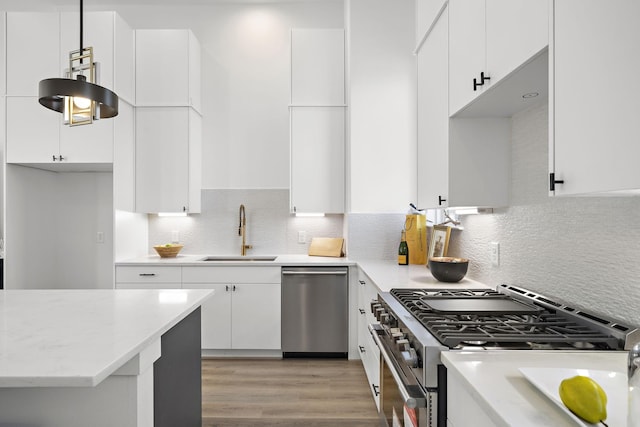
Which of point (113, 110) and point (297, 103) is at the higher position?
point (297, 103)

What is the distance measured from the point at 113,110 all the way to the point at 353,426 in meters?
2.21

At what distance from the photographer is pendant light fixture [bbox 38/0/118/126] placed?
1648 mm

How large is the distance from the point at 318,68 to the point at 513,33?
105 inches

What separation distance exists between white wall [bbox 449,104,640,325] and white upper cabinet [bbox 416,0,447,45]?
2.31ft

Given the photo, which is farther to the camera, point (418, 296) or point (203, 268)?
point (203, 268)

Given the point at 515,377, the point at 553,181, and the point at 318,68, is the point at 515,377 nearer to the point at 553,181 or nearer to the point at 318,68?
the point at 553,181

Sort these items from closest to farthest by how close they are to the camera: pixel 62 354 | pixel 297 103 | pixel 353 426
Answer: pixel 62 354 → pixel 353 426 → pixel 297 103

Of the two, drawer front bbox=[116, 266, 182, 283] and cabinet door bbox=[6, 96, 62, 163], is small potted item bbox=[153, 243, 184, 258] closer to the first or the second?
drawer front bbox=[116, 266, 182, 283]

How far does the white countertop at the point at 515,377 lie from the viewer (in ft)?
2.59

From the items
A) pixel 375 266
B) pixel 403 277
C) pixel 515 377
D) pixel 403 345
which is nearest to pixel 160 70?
pixel 375 266

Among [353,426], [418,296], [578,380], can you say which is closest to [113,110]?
[418,296]

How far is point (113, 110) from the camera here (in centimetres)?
188

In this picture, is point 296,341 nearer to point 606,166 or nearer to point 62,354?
point 62,354

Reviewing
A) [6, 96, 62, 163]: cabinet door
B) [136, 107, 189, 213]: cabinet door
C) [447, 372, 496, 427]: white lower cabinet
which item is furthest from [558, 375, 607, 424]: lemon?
[6, 96, 62, 163]: cabinet door
